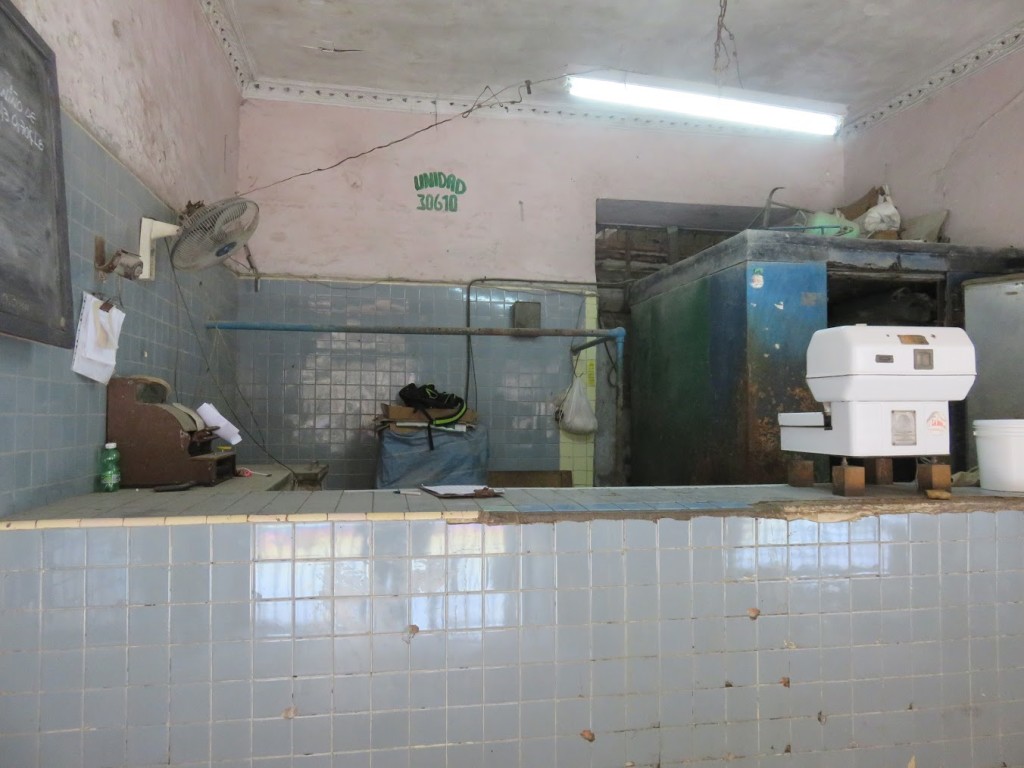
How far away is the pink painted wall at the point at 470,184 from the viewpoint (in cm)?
446

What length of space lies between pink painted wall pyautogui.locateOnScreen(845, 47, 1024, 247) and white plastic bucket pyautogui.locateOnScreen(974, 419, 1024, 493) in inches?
93.3

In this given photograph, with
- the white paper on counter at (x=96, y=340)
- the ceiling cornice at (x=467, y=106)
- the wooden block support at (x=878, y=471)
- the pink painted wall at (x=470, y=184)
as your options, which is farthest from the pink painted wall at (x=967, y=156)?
the white paper on counter at (x=96, y=340)

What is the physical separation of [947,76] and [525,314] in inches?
138

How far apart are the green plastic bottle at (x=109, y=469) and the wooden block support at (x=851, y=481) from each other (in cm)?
266

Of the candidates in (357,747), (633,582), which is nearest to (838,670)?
(633,582)

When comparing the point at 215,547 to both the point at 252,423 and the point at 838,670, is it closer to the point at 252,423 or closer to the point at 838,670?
the point at 838,670

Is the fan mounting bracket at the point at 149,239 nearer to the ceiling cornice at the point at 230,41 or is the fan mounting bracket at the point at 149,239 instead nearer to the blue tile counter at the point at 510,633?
the blue tile counter at the point at 510,633

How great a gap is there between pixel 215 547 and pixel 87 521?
350 mm

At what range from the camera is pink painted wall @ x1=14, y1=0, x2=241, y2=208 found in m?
2.04

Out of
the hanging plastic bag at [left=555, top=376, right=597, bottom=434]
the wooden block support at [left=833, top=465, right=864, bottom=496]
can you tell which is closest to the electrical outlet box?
the hanging plastic bag at [left=555, top=376, right=597, bottom=434]

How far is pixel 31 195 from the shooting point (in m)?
1.70

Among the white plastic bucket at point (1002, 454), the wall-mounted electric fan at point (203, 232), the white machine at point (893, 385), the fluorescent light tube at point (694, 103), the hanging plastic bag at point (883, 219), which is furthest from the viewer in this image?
the hanging plastic bag at point (883, 219)

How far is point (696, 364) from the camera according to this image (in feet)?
13.5

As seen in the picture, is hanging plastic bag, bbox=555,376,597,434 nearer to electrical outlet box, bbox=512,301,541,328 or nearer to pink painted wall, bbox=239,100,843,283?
electrical outlet box, bbox=512,301,541,328
